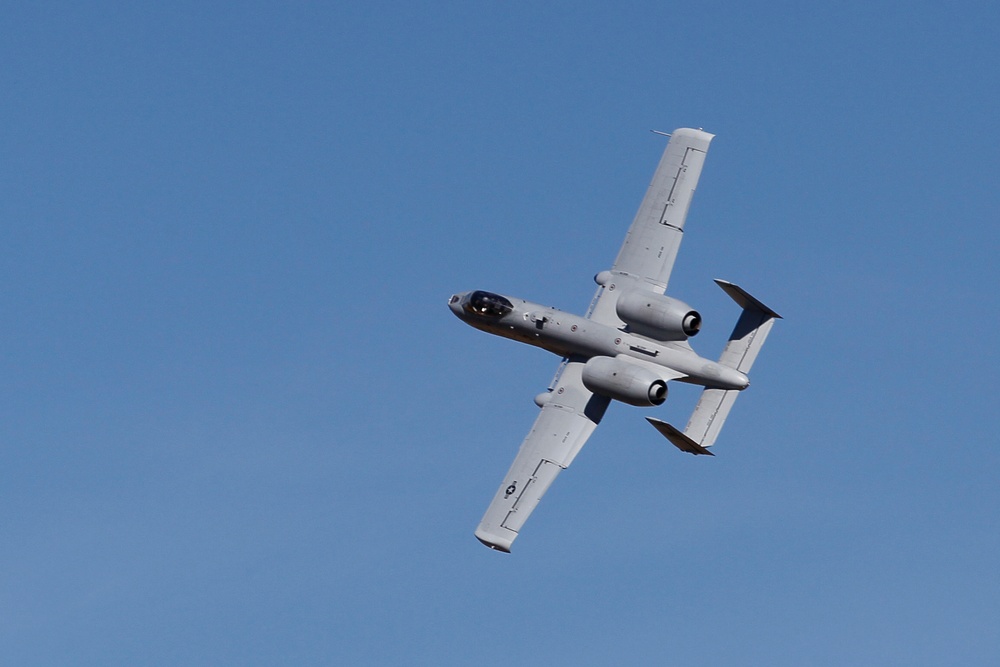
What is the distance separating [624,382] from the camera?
68938 millimetres

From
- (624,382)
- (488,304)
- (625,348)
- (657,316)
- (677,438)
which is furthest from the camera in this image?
(488,304)

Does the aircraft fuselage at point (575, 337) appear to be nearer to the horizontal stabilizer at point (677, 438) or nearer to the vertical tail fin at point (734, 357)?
the vertical tail fin at point (734, 357)

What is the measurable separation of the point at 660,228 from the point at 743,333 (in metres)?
6.02

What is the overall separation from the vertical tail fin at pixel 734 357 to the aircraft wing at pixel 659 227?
162 inches

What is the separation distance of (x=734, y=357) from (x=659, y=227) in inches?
256

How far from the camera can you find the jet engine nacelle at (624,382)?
68.6 meters

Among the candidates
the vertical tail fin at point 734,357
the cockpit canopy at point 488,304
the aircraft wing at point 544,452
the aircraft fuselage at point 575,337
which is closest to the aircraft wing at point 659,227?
the aircraft fuselage at point 575,337

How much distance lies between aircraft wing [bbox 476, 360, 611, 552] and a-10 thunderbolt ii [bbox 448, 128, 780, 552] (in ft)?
0.12

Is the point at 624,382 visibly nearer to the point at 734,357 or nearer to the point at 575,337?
the point at 575,337

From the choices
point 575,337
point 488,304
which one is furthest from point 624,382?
point 488,304

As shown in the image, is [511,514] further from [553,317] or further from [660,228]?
[660,228]

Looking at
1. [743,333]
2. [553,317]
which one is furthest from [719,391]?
[553,317]

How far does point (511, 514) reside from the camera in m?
68.8

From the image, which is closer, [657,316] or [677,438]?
[677,438]
